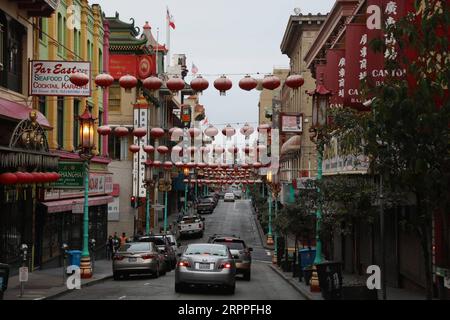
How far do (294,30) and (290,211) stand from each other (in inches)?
1642

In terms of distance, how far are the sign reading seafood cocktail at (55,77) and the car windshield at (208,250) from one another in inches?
339

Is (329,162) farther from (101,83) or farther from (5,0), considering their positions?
(5,0)

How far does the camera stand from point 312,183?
82.2 feet

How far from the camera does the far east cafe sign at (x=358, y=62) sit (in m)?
19.7

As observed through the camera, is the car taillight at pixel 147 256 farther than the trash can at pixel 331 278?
Yes

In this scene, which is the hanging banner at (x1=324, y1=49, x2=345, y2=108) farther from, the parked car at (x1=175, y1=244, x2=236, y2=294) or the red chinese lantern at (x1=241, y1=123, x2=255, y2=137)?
the red chinese lantern at (x1=241, y1=123, x2=255, y2=137)

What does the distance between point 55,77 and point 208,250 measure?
9866 mm

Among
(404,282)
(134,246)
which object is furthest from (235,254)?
(404,282)

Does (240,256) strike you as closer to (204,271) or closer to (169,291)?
(169,291)

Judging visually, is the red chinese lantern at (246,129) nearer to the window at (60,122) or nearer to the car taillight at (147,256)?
the window at (60,122)

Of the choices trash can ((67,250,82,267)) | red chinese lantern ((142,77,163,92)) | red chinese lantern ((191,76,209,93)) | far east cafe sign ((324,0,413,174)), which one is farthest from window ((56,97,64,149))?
red chinese lantern ((191,76,209,93))

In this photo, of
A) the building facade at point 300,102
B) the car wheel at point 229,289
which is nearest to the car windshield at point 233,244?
the car wheel at point 229,289

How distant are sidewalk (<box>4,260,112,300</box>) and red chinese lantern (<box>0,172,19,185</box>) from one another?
3.22 metres

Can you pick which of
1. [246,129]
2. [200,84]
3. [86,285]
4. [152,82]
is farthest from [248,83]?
[246,129]
